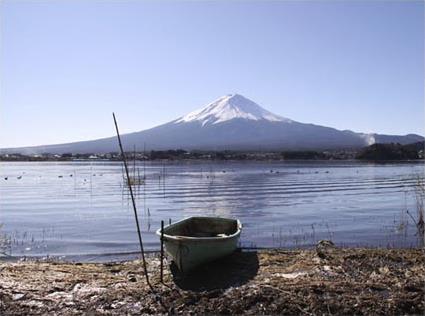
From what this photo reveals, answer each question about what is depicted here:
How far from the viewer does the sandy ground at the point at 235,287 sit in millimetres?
7309

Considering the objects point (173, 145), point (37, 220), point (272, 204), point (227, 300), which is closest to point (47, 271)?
point (227, 300)

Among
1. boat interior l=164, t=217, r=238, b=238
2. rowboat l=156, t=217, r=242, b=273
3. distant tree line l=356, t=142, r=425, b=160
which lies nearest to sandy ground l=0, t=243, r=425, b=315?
rowboat l=156, t=217, r=242, b=273

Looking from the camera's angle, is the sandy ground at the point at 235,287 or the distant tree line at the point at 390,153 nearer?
the sandy ground at the point at 235,287

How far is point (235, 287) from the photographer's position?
8.31 metres

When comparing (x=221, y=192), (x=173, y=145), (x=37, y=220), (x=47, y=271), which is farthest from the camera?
(x=173, y=145)

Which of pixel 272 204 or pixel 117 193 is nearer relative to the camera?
pixel 272 204

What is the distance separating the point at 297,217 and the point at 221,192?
13.7 meters

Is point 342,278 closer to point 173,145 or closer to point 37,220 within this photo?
point 37,220

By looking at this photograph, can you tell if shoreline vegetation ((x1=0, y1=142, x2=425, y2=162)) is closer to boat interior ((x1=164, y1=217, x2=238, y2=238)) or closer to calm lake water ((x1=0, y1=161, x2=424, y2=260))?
calm lake water ((x1=0, y1=161, x2=424, y2=260))

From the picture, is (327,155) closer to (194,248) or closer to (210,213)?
(210,213)

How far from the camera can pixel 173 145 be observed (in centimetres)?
18012

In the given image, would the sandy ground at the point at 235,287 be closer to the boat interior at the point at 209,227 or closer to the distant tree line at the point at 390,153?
the boat interior at the point at 209,227

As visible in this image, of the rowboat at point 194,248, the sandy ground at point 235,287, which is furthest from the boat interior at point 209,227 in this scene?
the sandy ground at point 235,287

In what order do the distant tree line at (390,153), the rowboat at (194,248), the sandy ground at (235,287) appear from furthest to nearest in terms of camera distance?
the distant tree line at (390,153), the rowboat at (194,248), the sandy ground at (235,287)
